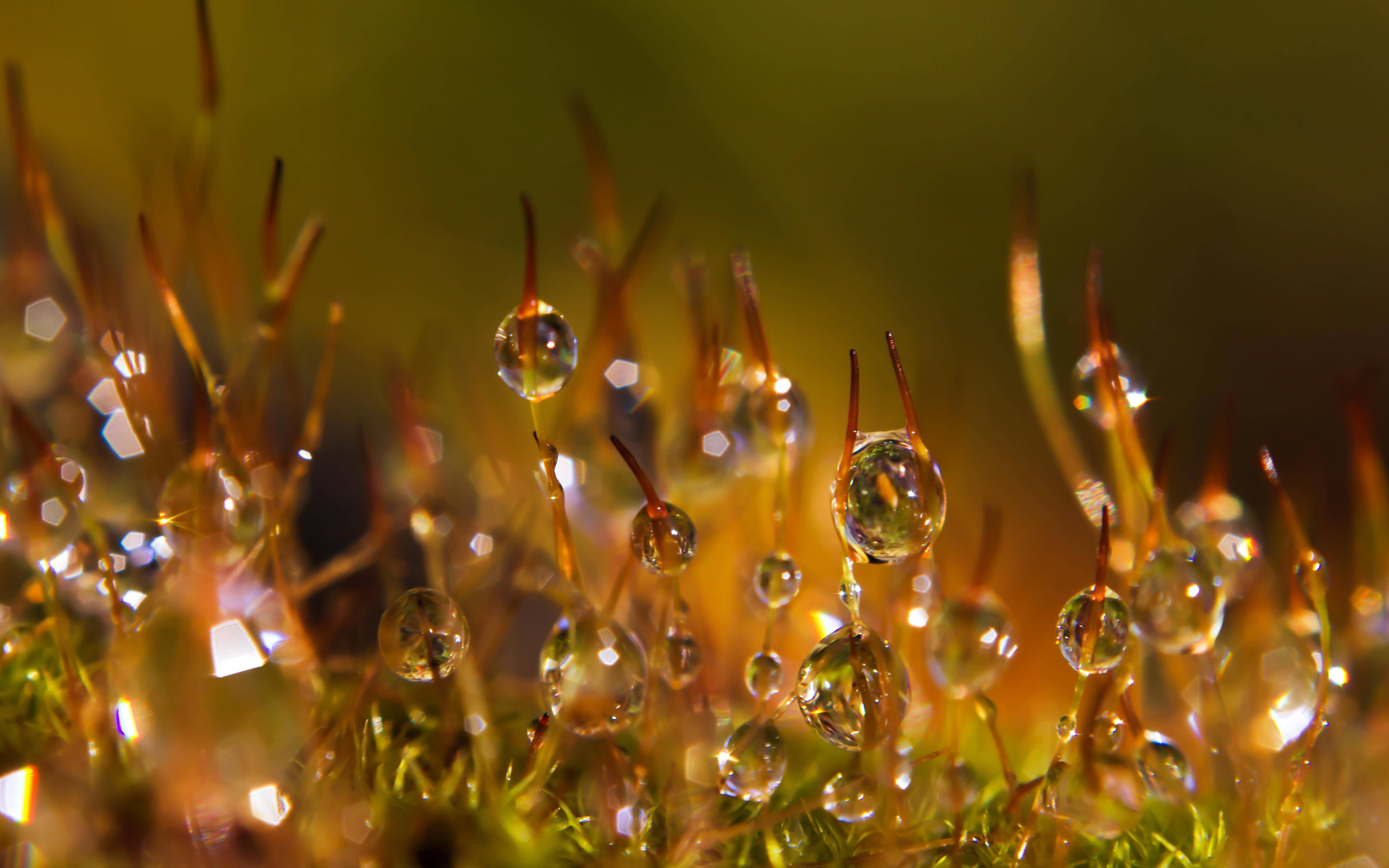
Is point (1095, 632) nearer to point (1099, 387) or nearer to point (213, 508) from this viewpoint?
point (1099, 387)

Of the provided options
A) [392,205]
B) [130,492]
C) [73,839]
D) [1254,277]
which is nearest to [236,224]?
[392,205]

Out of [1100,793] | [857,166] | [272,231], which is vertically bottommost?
[1100,793]

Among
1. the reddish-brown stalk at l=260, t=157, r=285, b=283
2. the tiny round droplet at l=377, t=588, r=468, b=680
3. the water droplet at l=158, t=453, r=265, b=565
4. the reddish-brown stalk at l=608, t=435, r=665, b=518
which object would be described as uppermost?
the reddish-brown stalk at l=260, t=157, r=285, b=283

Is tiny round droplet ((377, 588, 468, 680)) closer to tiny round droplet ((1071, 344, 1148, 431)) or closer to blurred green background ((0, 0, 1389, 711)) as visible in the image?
tiny round droplet ((1071, 344, 1148, 431))

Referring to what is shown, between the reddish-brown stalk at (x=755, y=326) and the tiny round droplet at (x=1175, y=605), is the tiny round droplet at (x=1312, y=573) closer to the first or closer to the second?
the tiny round droplet at (x=1175, y=605)

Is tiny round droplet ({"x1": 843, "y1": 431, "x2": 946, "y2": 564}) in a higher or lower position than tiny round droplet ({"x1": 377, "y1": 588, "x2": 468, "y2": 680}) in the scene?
higher

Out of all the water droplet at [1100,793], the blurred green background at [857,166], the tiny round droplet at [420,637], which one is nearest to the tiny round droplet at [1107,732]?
the water droplet at [1100,793]

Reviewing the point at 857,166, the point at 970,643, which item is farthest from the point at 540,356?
the point at 857,166

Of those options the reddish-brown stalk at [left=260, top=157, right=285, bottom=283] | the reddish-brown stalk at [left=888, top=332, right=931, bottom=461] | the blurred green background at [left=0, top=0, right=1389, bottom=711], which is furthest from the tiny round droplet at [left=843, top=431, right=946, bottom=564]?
the blurred green background at [left=0, top=0, right=1389, bottom=711]
